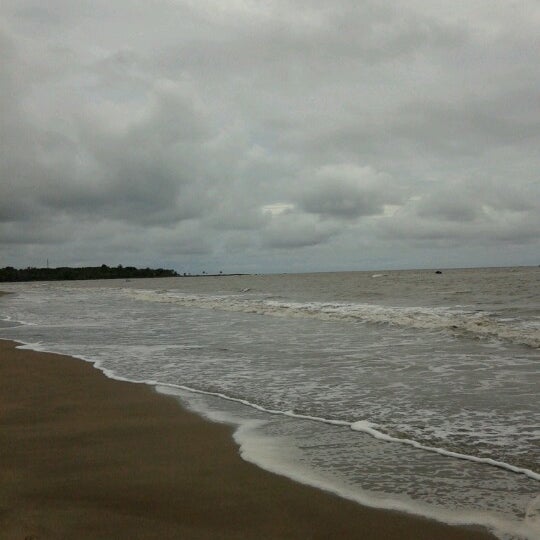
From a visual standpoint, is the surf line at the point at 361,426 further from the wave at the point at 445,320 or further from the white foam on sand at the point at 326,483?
the wave at the point at 445,320

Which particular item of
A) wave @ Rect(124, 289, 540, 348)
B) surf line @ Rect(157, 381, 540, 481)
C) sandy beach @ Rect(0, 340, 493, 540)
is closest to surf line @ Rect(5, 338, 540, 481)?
surf line @ Rect(157, 381, 540, 481)

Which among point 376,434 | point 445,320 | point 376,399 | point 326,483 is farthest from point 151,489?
point 445,320

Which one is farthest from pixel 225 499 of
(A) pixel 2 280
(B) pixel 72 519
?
(A) pixel 2 280

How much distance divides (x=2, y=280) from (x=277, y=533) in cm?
20069

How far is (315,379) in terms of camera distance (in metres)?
8.62

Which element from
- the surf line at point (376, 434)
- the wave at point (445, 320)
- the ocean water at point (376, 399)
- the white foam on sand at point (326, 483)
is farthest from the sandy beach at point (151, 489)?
the wave at point (445, 320)

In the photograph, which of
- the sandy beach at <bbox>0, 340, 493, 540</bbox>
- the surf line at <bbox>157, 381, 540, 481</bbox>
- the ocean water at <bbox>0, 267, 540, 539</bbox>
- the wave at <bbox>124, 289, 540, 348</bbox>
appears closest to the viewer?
the sandy beach at <bbox>0, 340, 493, 540</bbox>

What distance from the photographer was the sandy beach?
3381 millimetres

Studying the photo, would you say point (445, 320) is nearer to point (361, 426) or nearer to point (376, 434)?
point (361, 426)

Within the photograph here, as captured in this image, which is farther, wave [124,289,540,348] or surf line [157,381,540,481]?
wave [124,289,540,348]

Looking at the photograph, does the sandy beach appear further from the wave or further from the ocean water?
the wave

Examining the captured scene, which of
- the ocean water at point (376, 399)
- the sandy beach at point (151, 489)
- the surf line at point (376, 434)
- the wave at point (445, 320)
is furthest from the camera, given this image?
the wave at point (445, 320)

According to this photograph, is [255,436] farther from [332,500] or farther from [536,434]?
[536,434]

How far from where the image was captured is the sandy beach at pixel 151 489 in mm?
3381
